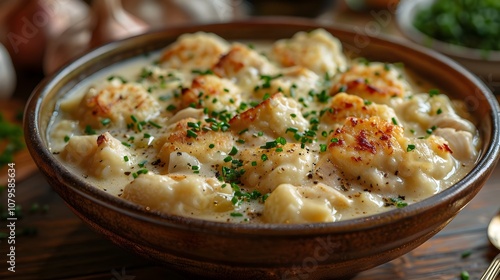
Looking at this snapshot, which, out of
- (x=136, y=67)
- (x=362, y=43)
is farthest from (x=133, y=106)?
(x=362, y=43)

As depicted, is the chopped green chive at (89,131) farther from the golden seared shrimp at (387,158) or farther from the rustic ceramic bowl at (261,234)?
the golden seared shrimp at (387,158)

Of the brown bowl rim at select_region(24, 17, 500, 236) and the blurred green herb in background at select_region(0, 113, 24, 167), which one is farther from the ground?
the brown bowl rim at select_region(24, 17, 500, 236)

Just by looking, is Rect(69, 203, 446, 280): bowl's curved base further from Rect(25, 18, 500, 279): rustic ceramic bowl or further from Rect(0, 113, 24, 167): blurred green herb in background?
Rect(0, 113, 24, 167): blurred green herb in background

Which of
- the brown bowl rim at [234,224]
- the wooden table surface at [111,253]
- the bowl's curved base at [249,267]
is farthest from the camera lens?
the wooden table surface at [111,253]

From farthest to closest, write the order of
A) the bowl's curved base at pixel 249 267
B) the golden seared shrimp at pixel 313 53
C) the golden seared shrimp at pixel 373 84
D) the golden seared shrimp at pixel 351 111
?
the golden seared shrimp at pixel 313 53 < the golden seared shrimp at pixel 373 84 < the golden seared shrimp at pixel 351 111 < the bowl's curved base at pixel 249 267

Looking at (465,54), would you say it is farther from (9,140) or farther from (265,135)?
(9,140)

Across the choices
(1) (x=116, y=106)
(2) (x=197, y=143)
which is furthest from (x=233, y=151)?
(1) (x=116, y=106)

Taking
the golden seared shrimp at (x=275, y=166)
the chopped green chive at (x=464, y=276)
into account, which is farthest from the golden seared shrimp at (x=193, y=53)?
the chopped green chive at (x=464, y=276)

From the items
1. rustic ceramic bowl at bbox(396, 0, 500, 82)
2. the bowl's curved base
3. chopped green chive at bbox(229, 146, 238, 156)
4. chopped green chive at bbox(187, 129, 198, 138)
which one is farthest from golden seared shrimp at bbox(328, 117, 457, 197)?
rustic ceramic bowl at bbox(396, 0, 500, 82)
